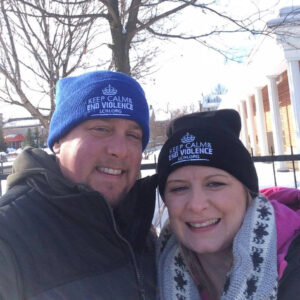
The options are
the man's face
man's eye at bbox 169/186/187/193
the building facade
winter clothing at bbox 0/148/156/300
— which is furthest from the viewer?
the building facade

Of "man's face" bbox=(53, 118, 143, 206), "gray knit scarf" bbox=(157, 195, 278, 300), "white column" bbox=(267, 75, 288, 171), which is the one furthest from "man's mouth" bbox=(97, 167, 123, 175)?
"white column" bbox=(267, 75, 288, 171)

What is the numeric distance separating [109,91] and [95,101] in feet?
0.37

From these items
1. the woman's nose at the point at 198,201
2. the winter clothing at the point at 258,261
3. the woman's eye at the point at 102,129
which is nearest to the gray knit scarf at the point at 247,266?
the winter clothing at the point at 258,261

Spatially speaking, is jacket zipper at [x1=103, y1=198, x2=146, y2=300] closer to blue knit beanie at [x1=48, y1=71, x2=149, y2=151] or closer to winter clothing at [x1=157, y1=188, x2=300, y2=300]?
winter clothing at [x1=157, y1=188, x2=300, y2=300]

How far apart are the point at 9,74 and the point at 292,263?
5387mm

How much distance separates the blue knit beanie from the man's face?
0.04 metres

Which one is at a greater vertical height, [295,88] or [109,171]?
[295,88]

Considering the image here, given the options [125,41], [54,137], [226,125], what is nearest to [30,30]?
[125,41]

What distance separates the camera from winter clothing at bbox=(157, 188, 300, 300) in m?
1.34

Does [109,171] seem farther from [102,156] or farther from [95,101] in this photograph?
[95,101]

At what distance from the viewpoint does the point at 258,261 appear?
1394 mm

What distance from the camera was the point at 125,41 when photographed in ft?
13.8

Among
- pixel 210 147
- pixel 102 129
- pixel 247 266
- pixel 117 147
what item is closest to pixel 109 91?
pixel 102 129

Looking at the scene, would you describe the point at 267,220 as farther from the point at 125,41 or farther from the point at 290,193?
the point at 125,41
